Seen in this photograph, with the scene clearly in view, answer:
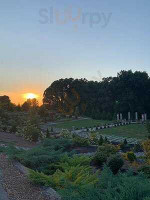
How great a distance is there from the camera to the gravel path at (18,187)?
280 inches

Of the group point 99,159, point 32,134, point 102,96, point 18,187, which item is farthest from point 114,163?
point 102,96

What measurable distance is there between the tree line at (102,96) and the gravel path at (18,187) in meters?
45.1

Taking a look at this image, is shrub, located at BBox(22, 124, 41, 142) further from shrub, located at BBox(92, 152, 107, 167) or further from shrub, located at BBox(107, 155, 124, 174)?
shrub, located at BBox(107, 155, 124, 174)

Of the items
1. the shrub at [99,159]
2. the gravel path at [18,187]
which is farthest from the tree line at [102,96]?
the gravel path at [18,187]

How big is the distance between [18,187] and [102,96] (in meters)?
58.7

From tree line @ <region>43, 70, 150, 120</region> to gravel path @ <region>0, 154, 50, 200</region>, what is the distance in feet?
148

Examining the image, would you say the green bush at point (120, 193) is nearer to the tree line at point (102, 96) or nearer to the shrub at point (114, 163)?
the shrub at point (114, 163)

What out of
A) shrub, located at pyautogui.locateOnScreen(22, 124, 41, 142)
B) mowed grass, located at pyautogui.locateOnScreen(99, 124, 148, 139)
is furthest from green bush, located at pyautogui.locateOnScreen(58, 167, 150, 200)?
mowed grass, located at pyautogui.locateOnScreen(99, 124, 148, 139)

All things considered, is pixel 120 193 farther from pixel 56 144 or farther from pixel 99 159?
pixel 56 144

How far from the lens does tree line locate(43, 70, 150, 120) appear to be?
60656 mm

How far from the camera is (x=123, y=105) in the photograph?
6050cm

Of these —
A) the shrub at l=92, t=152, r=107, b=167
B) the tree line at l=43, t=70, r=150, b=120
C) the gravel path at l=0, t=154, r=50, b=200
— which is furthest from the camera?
the tree line at l=43, t=70, r=150, b=120

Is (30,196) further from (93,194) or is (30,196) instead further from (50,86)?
(50,86)

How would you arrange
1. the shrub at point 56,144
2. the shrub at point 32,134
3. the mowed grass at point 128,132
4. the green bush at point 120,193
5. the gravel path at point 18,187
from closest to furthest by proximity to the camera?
1. the green bush at point 120,193
2. the gravel path at point 18,187
3. the shrub at point 56,144
4. the shrub at point 32,134
5. the mowed grass at point 128,132
